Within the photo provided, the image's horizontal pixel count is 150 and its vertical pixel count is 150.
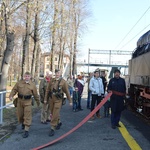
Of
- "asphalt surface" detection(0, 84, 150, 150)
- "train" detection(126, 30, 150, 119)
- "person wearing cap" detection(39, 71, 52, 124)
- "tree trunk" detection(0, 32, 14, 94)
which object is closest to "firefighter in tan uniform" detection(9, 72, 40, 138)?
"asphalt surface" detection(0, 84, 150, 150)

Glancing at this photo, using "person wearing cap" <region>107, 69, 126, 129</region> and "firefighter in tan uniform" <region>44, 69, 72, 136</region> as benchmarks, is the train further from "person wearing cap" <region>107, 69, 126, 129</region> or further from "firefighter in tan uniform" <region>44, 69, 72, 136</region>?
"firefighter in tan uniform" <region>44, 69, 72, 136</region>

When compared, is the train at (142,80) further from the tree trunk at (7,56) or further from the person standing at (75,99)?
the tree trunk at (7,56)

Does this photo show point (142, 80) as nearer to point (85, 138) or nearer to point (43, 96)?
point (43, 96)

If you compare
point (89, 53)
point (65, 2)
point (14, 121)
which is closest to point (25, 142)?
point (14, 121)

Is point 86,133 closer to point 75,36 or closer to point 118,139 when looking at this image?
point 118,139

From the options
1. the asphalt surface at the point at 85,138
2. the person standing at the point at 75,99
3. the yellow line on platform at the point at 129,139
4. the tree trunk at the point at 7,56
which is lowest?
the asphalt surface at the point at 85,138

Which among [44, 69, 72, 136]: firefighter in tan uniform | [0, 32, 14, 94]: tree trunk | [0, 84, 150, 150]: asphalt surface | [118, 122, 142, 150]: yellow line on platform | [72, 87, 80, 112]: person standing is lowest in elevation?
[0, 84, 150, 150]: asphalt surface

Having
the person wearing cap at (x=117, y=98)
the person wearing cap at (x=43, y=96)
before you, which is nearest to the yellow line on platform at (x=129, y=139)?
the person wearing cap at (x=117, y=98)

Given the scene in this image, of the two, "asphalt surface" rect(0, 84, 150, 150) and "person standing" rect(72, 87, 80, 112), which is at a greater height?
"person standing" rect(72, 87, 80, 112)

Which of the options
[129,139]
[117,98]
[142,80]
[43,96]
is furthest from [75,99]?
[129,139]

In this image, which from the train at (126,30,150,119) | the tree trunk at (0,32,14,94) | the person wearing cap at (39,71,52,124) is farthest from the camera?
the tree trunk at (0,32,14,94)

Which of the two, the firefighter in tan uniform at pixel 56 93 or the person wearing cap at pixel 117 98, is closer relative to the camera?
the firefighter in tan uniform at pixel 56 93

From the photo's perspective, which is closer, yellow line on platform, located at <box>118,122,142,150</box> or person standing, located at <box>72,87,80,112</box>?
yellow line on platform, located at <box>118,122,142,150</box>

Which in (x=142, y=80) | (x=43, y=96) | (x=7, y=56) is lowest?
(x=43, y=96)
